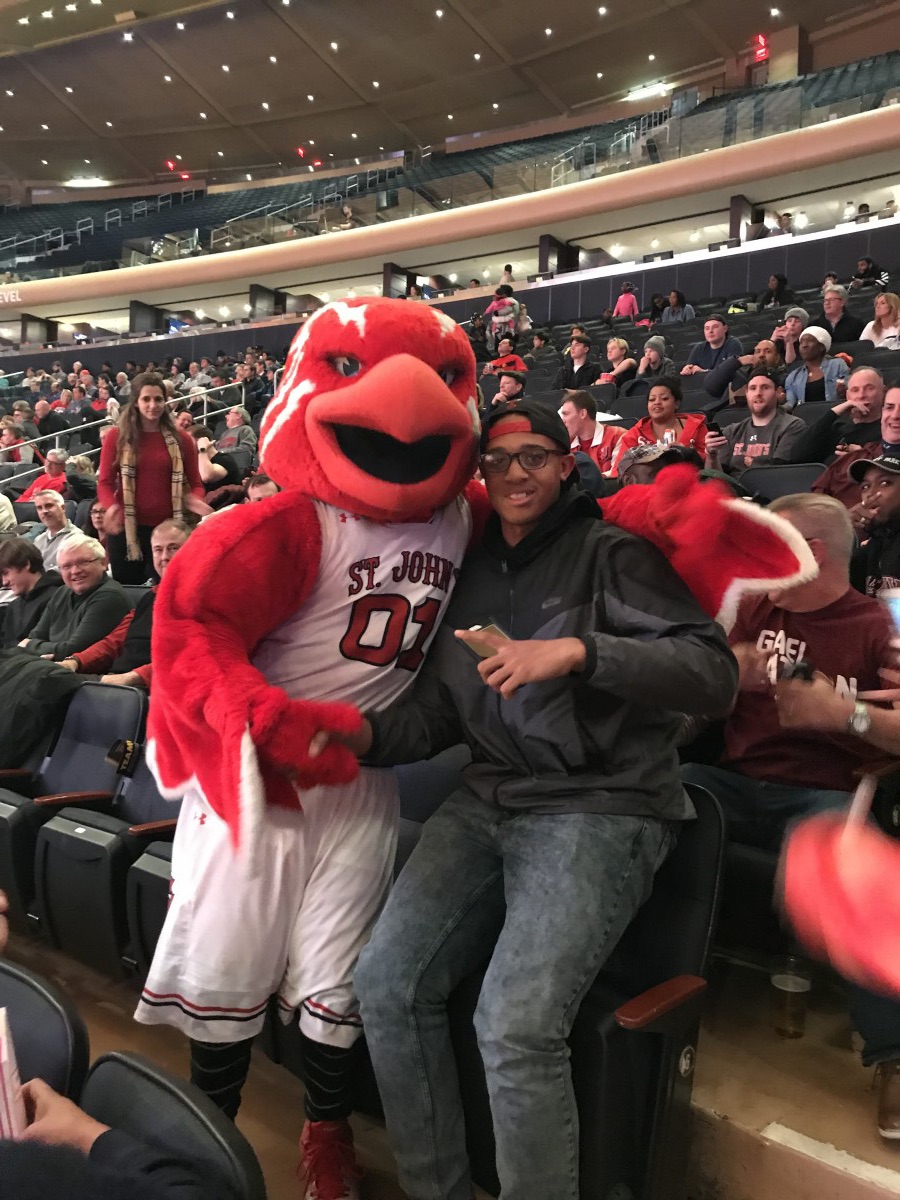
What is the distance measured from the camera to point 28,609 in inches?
135

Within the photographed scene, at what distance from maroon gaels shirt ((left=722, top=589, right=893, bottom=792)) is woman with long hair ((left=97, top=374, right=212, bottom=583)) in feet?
→ 8.54

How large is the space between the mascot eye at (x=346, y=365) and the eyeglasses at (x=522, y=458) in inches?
9.4

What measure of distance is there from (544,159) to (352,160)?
27.4 ft

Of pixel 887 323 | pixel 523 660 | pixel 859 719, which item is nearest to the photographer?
pixel 523 660

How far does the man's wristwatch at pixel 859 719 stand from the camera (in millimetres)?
1307

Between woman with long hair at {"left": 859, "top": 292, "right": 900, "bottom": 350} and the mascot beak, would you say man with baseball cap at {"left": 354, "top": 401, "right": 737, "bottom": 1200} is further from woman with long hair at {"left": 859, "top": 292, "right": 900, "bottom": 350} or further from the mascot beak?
woman with long hair at {"left": 859, "top": 292, "right": 900, "bottom": 350}

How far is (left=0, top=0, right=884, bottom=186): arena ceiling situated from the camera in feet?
51.3

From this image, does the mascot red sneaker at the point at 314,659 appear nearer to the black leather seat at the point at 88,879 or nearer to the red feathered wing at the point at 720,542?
the red feathered wing at the point at 720,542

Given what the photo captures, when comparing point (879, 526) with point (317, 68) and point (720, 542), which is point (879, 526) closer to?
point (720, 542)

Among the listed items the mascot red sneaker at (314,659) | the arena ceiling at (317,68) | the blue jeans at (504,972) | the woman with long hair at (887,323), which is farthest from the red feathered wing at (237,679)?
the arena ceiling at (317,68)

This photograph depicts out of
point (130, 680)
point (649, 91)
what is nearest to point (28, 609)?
point (130, 680)

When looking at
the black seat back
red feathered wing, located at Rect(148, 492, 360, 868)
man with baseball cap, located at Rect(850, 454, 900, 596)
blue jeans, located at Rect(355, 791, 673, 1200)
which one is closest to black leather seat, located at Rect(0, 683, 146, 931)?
the black seat back

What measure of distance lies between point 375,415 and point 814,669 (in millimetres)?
930

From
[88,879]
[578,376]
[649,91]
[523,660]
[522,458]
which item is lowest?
[88,879]
